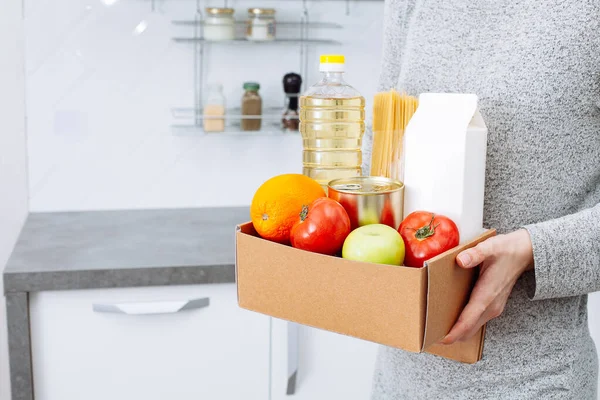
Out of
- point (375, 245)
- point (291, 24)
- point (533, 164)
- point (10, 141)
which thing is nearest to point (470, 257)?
point (375, 245)

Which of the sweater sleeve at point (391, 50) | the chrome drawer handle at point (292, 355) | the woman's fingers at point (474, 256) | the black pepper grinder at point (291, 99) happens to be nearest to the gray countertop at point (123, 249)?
the chrome drawer handle at point (292, 355)

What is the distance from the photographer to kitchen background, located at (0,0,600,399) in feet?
6.93

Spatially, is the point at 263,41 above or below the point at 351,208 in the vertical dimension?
above

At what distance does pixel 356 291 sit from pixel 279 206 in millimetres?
132

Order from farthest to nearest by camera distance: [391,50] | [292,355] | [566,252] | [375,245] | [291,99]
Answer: [291,99], [292,355], [391,50], [566,252], [375,245]

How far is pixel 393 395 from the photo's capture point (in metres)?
1.09

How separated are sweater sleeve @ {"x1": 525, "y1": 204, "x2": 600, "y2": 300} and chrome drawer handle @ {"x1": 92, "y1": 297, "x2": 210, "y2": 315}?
981 millimetres

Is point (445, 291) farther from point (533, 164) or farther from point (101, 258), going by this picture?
point (101, 258)

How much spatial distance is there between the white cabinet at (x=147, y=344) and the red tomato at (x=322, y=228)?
0.94 m

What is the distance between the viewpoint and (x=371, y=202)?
32.2 inches

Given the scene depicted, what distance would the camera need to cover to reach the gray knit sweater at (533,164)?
86 centimetres

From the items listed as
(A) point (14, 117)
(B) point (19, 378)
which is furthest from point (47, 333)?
(A) point (14, 117)

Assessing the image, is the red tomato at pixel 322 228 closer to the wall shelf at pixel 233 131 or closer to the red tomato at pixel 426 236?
the red tomato at pixel 426 236

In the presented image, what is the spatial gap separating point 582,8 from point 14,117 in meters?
1.73
